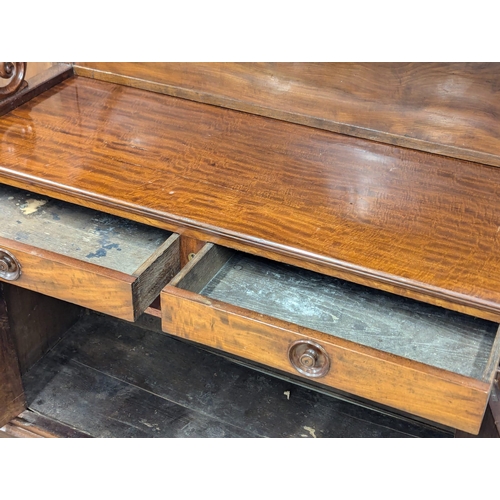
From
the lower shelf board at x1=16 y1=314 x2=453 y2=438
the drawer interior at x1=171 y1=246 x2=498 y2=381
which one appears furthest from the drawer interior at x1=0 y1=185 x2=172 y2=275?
the lower shelf board at x1=16 y1=314 x2=453 y2=438

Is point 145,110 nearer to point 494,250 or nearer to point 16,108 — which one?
point 16,108

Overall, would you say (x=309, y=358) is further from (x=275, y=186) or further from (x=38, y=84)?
(x=38, y=84)

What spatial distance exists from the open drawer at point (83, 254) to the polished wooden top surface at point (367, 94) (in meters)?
0.39

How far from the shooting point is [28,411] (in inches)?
68.1

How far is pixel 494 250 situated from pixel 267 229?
1.21ft

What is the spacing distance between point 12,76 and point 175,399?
0.80 meters

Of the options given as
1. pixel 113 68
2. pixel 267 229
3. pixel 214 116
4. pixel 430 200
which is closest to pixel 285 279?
pixel 267 229

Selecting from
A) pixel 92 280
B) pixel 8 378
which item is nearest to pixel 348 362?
pixel 92 280

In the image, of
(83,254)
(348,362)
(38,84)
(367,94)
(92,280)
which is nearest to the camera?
(348,362)

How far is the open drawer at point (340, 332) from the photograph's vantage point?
1073 millimetres

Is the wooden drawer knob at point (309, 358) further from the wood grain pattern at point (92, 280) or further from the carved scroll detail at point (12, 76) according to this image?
the carved scroll detail at point (12, 76)

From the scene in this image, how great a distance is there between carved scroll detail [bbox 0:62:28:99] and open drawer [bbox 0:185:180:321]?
226mm

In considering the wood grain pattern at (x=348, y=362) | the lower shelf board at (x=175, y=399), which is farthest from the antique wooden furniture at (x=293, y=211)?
the lower shelf board at (x=175, y=399)

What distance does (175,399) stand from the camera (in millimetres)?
1765
